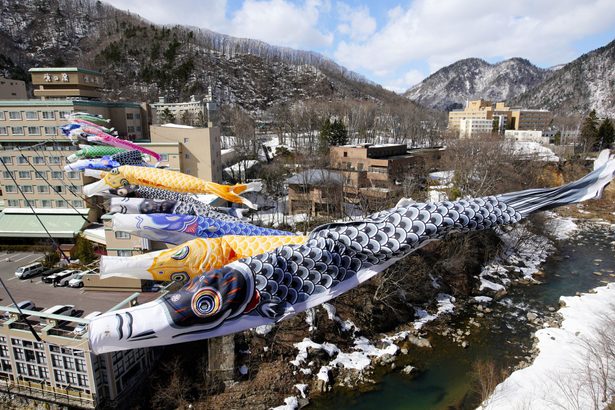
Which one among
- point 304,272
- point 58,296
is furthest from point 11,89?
point 304,272

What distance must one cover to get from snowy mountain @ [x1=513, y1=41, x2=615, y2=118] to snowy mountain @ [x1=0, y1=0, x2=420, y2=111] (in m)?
56.2

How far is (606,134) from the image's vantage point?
47.3 metres

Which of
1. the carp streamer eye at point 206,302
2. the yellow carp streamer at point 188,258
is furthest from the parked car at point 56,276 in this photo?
the carp streamer eye at point 206,302

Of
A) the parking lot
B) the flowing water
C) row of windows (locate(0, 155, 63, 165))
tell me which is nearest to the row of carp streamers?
the parking lot

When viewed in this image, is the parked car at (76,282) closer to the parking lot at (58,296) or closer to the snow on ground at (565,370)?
the parking lot at (58,296)

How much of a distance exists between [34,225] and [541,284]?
29980 mm

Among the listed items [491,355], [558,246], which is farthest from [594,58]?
[491,355]

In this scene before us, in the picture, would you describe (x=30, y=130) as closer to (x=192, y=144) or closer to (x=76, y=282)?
(x=192, y=144)

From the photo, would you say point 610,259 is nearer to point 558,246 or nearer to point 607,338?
point 558,246

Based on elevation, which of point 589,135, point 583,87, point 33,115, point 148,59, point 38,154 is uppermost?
point 148,59

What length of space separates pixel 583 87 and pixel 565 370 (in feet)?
435

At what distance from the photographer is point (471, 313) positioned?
18703mm

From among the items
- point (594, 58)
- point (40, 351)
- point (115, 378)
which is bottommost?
point (115, 378)

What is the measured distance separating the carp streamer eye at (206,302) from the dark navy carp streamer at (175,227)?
299cm
